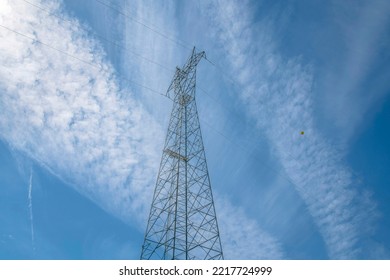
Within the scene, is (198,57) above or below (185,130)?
above

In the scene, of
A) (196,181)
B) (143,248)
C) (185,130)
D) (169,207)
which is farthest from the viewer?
(185,130)

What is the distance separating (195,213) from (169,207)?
183 centimetres

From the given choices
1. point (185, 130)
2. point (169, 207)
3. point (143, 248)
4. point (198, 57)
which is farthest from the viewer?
point (198, 57)

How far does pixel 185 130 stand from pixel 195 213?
285 inches
